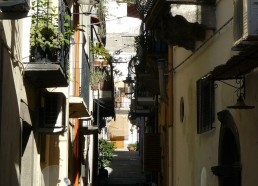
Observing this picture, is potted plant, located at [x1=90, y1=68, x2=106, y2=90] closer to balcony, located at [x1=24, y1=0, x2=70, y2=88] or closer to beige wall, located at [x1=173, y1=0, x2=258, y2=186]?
beige wall, located at [x1=173, y1=0, x2=258, y2=186]

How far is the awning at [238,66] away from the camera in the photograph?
8.37 m

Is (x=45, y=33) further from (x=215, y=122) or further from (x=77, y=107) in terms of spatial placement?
(x=77, y=107)

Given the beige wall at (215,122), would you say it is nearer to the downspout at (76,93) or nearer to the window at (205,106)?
the window at (205,106)

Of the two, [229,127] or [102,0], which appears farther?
[102,0]

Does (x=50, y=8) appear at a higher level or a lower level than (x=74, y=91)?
higher

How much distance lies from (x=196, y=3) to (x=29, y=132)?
12.1 feet

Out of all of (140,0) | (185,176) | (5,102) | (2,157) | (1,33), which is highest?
(140,0)

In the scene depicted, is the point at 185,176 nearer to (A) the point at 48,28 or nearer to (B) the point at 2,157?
(A) the point at 48,28

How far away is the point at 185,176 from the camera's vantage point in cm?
1600

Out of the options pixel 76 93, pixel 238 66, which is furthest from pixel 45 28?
pixel 76 93

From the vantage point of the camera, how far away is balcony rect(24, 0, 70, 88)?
36.4ft

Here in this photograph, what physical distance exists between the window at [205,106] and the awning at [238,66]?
2719 mm

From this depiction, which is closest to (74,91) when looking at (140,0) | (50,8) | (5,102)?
(140,0)

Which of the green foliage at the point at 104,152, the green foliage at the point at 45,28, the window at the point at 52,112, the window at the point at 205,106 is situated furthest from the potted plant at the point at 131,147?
the green foliage at the point at 45,28
